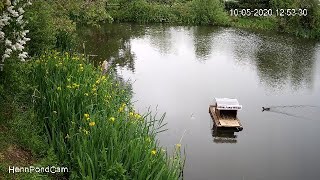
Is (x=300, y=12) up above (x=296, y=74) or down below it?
above

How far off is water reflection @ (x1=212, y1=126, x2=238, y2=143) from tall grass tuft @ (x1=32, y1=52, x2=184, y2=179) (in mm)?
3851

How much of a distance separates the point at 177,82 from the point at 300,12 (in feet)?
47.2

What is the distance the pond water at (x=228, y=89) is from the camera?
983cm

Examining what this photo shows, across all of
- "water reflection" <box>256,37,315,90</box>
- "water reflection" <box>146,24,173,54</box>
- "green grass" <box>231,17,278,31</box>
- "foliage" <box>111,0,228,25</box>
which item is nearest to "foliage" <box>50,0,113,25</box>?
"water reflection" <box>146,24,173,54</box>

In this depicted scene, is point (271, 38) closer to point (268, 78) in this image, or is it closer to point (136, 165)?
point (268, 78)

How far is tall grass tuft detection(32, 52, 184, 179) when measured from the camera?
5.50m

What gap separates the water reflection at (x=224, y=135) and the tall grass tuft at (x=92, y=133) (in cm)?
385

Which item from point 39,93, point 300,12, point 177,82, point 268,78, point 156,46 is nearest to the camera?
point 39,93

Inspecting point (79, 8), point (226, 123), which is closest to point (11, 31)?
point (226, 123)

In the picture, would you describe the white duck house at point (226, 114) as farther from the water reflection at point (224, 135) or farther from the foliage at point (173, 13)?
the foliage at point (173, 13)

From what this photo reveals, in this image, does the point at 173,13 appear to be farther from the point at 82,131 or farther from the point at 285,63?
the point at 82,131

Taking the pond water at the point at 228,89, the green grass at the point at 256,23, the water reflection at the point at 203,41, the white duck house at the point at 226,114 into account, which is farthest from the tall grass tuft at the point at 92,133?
the green grass at the point at 256,23

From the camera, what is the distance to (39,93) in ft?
24.5

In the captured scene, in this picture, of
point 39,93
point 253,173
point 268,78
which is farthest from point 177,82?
point 39,93
